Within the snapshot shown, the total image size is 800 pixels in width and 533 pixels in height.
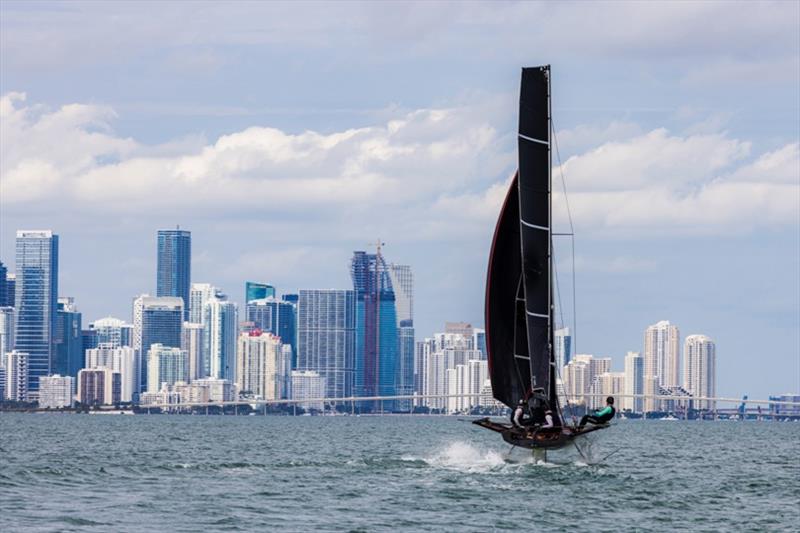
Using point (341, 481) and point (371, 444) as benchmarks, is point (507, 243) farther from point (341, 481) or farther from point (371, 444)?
point (371, 444)

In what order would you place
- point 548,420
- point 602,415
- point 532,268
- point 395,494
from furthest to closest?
point 532,268
point 548,420
point 602,415
point 395,494

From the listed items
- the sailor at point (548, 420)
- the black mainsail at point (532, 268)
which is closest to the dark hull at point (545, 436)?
the sailor at point (548, 420)

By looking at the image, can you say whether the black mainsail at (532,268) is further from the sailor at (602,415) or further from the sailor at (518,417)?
the sailor at (602,415)

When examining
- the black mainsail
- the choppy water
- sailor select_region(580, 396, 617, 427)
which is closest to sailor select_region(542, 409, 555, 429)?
the black mainsail

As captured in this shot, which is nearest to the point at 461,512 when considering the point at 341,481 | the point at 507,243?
the point at 341,481

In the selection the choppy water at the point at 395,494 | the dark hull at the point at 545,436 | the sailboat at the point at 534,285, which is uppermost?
the sailboat at the point at 534,285

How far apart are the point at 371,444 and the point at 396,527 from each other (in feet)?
180

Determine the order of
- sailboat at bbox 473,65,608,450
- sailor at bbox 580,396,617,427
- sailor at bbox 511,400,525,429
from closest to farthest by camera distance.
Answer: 1. sailor at bbox 580,396,617,427
2. sailor at bbox 511,400,525,429
3. sailboat at bbox 473,65,608,450

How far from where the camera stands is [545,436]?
51.4 metres

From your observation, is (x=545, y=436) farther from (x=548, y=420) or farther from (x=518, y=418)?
(x=518, y=418)

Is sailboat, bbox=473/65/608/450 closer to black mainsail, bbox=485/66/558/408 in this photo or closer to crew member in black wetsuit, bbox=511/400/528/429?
black mainsail, bbox=485/66/558/408

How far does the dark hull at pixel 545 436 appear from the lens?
51.3m

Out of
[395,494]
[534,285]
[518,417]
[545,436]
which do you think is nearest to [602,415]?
[545,436]

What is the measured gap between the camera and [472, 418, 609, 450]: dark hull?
51312 mm
